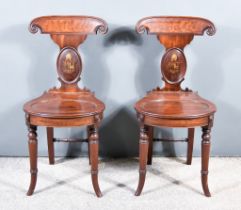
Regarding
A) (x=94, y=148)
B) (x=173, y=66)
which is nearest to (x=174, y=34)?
(x=173, y=66)

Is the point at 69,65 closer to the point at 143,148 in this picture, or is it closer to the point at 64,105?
the point at 64,105

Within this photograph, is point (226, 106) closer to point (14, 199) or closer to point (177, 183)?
point (177, 183)

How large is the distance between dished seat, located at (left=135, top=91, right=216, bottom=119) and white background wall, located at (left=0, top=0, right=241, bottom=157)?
310 mm

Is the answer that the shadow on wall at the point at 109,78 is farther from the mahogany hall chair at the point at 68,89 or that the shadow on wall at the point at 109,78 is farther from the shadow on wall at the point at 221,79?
the mahogany hall chair at the point at 68,89

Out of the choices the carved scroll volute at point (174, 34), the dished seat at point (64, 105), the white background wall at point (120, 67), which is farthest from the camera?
the white background wall at point (120, 67)

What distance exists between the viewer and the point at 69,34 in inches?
99.3

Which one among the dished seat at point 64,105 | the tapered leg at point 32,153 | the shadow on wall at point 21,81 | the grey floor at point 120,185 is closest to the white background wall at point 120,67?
the shadow on wall at point 21,81

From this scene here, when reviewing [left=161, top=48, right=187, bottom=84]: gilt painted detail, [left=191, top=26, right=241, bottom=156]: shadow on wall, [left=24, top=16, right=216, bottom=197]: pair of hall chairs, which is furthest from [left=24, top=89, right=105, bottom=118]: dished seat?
[left=191, top=26, right=241, bottom=156]: shadow on wall

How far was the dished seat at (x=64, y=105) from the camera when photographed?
2.20 m

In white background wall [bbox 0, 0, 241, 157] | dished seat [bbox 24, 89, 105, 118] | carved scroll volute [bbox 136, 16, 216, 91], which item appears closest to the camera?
dished seat [bbox 24, 89, 105, 118]

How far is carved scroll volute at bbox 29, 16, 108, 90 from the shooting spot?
250 centimetres

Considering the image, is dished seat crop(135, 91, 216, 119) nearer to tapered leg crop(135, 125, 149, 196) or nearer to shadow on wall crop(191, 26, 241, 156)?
tapered leg crop(135, 125, 149, 196)

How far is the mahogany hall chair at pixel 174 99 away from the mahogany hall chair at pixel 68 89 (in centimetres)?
25

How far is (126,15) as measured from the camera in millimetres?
2686
